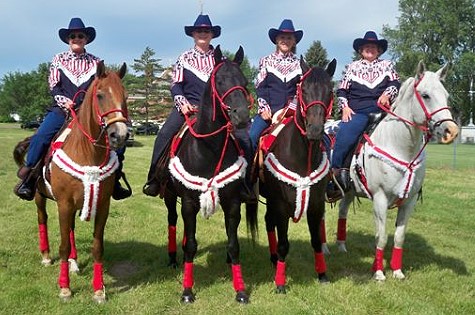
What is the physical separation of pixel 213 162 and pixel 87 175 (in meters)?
1.47

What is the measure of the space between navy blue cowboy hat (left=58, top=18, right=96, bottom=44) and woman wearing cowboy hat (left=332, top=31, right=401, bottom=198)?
150 inches

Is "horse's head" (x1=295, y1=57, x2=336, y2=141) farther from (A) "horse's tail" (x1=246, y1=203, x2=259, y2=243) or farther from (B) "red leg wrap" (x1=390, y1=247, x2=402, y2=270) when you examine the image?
(B) "red leg wrap" (x1=390, y1=247, x2=402, y2=270)

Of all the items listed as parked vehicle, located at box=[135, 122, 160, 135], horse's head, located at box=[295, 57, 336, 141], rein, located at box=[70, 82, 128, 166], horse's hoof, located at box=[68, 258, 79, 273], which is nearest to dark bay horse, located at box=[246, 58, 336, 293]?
horse's head, located at box=[295, 57, 336, 141]

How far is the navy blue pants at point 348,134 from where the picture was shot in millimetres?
7160

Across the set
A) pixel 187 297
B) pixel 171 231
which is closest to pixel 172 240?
pixel 171 231

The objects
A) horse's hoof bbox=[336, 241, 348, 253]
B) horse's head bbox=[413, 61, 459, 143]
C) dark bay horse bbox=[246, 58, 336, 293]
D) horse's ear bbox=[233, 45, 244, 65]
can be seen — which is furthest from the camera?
horse's hoof bbox=[336, 241, 348, 253]

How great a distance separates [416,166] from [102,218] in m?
4.14

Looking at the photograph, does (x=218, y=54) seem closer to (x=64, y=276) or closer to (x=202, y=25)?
(x=202, y=25)

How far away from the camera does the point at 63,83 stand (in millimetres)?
6340

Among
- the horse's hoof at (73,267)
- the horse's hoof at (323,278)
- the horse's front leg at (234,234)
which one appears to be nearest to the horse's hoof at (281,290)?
the horse's front leg at (234,234)

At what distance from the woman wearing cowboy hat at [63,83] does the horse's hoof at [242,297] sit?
7.28 feet

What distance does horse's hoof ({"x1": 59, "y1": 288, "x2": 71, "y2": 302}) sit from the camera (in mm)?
5686

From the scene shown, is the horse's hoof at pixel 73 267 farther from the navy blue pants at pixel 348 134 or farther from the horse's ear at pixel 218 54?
the navy blue pants at pixel 348 134

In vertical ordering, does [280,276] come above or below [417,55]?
below
